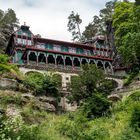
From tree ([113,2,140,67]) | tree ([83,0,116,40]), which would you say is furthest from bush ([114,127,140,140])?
tree ([83,0,116,40])

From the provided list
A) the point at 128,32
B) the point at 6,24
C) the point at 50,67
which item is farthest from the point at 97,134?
the point at 6,24

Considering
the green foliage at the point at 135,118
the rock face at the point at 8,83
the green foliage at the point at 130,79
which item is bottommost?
the green foliage at the point at 135,118

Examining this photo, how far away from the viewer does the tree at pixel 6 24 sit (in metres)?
73.3

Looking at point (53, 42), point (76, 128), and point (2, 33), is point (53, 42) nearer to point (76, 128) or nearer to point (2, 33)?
point (2, 33)

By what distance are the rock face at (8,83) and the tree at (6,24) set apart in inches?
1444

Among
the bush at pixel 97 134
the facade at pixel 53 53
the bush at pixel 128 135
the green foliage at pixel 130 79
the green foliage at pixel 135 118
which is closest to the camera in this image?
the bush at pixel 128 135

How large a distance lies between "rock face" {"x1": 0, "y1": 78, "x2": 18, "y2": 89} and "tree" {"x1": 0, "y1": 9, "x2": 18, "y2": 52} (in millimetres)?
36680

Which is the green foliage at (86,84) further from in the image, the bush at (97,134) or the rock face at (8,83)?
the bush at (97,134)

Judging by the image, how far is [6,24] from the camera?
252ft

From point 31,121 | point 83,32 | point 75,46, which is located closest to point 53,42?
point 75,46

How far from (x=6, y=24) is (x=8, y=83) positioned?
44031 mm

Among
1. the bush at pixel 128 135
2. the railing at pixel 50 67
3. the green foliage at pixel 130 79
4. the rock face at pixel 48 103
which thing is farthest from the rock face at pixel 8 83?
the green foliage at pixel 130 79

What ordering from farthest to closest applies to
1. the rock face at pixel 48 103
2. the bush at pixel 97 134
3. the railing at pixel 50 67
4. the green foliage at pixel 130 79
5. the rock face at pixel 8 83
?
the railing at pixel 50 67
the green foliage at pixel 130 79
the rock face at pixel 48 103
the rock face at pixel 8 83
the bush at pixel 97 134

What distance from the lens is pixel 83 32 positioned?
274 feet
